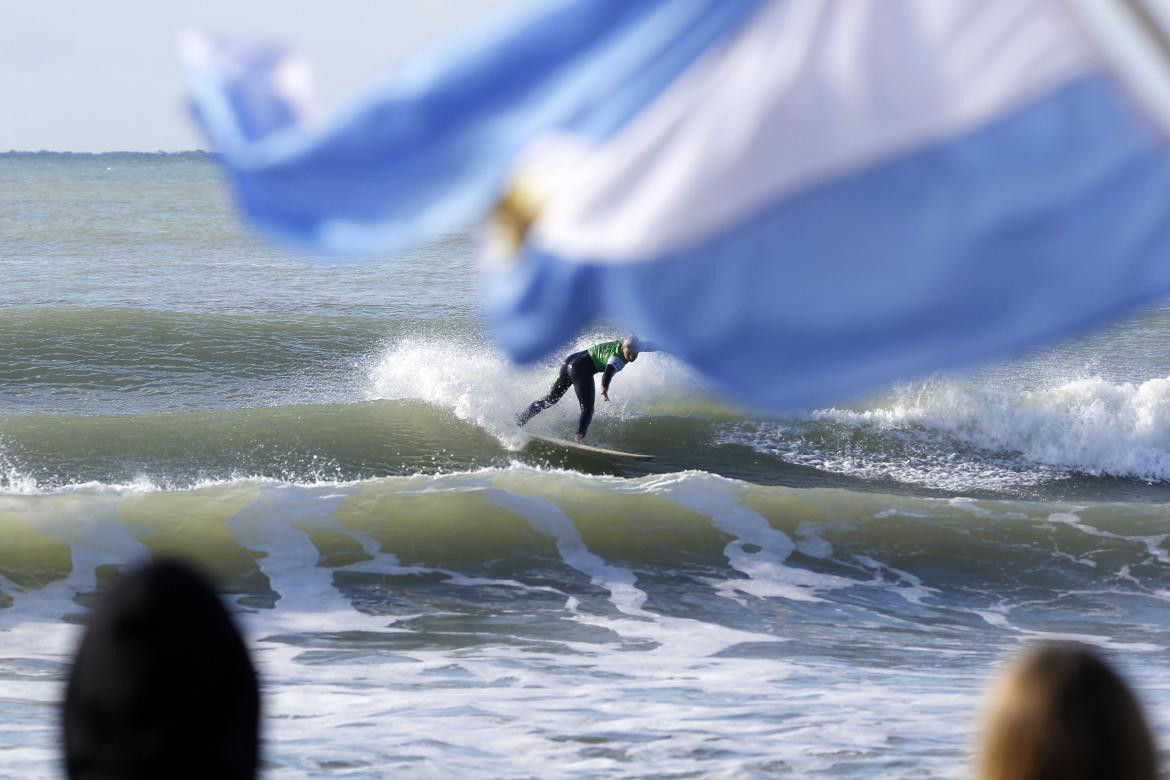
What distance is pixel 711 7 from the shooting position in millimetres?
2455

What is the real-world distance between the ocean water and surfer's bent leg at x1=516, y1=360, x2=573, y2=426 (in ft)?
1.75

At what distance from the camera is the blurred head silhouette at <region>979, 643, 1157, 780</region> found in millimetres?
1459

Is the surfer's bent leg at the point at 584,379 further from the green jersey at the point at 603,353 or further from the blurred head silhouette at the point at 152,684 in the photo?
the blurred head silhouette at the point at 152,684

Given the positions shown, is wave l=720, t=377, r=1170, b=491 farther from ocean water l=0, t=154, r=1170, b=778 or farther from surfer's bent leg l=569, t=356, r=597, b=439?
surfer's bent leg l=569, t=356, r=597, b=439

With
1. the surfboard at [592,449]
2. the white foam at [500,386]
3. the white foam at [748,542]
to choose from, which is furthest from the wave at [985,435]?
the white foam at [748,542]

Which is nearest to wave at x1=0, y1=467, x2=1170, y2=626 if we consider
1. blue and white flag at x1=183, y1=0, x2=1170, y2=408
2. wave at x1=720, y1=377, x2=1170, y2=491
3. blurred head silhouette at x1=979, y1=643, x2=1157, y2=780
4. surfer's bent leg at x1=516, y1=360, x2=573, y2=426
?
surfer's bent leg at x1=516, y1=360, x2=573, y2=426

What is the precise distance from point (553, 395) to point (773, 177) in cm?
1262

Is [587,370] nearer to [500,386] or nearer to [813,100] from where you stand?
[500,386]

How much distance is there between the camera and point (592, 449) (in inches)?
592

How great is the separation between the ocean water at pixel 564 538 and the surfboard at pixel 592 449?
5.5 inches

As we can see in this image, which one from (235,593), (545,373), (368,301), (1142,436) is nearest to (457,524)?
(235,593)

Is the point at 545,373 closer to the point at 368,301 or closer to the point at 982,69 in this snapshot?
the point at 368,301

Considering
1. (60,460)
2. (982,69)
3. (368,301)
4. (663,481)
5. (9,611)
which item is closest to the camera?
(982,69)

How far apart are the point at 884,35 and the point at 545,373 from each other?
1557 centimetres
